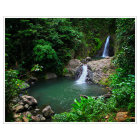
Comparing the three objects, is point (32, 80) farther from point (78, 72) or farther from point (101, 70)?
point (101, 70)

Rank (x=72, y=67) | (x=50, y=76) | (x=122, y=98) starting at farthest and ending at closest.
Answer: (x=72, y=67), (x=50, y=76), (x=122, y=98)

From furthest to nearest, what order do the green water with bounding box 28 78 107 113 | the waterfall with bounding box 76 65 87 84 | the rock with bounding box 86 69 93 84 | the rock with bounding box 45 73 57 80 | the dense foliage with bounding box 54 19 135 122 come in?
the rock with bounding box 45 73 57 80
the waterfall with bounding box 76 65 87 84
the rock with bounding box 86 69 93 84
the green water with bounding box 28 78 107 113
the dense foliage with bounding box 54 19 135 122

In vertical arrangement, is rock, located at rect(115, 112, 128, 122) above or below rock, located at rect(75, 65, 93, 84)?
below

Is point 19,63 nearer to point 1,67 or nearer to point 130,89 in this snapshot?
point 1,67

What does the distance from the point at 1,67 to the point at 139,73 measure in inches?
114

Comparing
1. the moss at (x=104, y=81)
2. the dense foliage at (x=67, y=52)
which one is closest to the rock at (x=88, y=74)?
the moss at (x=104, y=81)

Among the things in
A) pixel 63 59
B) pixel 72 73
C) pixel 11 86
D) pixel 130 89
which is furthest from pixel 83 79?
pixel 11 86

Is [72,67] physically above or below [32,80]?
above

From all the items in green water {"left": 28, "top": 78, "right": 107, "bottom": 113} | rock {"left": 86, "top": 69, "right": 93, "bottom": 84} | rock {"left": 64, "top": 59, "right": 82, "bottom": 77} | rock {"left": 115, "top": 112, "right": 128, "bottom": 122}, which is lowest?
green water {"left": 28, "top": 78, "right": 107, "bottom": 113}

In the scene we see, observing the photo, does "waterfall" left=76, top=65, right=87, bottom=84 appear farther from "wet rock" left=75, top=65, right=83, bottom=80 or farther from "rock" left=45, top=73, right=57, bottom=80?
"rock" left=45, top=73, right=57, bottom=80

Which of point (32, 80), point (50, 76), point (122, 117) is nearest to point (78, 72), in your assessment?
point (50, 76)

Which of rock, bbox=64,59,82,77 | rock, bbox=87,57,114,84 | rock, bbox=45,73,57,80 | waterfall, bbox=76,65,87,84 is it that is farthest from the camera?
rock, bbox=64,59,82,77

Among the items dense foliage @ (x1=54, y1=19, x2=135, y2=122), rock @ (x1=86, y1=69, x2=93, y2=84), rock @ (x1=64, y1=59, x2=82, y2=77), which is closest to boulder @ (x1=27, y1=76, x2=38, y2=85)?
rock @ (x1=64, y1=59, x2=82, y2=77)

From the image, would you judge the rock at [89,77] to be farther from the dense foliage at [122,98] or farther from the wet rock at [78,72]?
A: the dense foliage at [122,98]
